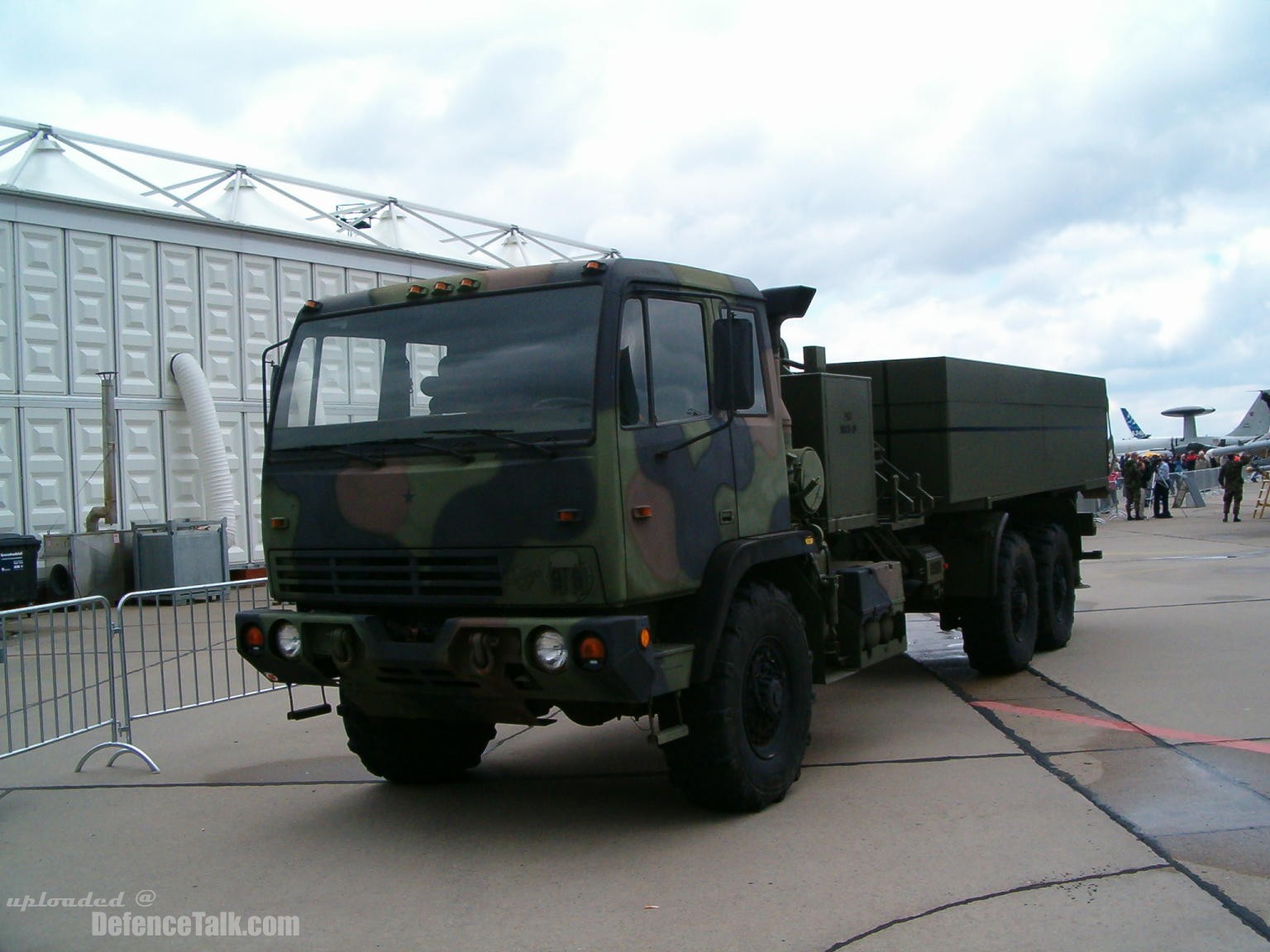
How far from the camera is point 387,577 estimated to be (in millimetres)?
5406

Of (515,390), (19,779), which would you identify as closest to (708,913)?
(515,390)

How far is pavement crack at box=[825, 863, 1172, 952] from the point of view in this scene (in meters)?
4.18

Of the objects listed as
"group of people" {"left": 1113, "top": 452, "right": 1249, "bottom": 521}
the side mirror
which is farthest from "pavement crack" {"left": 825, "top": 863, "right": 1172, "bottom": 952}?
"group of people" {"left": 1113, "top": 452, "right": 1249, "bottom": 521}

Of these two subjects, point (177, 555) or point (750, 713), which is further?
point (177, 555)

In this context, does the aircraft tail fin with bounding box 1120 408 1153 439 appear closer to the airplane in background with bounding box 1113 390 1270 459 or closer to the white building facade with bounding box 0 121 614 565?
the airplane in background with bounding box 1113 390 1270 459

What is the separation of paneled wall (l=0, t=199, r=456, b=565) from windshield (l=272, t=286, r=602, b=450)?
11353 millimetres

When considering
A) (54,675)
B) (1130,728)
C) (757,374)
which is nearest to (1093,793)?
(1130,728)

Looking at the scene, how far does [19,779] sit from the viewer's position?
283 inches

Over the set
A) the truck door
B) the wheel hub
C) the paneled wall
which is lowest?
the wheel hub

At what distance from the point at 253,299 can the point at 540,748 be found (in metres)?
12.3

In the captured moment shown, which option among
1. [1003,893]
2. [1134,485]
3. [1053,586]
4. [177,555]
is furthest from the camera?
[1134,485]

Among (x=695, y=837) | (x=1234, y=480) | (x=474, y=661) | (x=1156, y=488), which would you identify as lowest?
(x=695, y=837)

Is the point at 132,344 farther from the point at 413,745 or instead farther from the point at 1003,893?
the point at 1003,893

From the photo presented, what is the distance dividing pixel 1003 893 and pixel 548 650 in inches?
78.3
